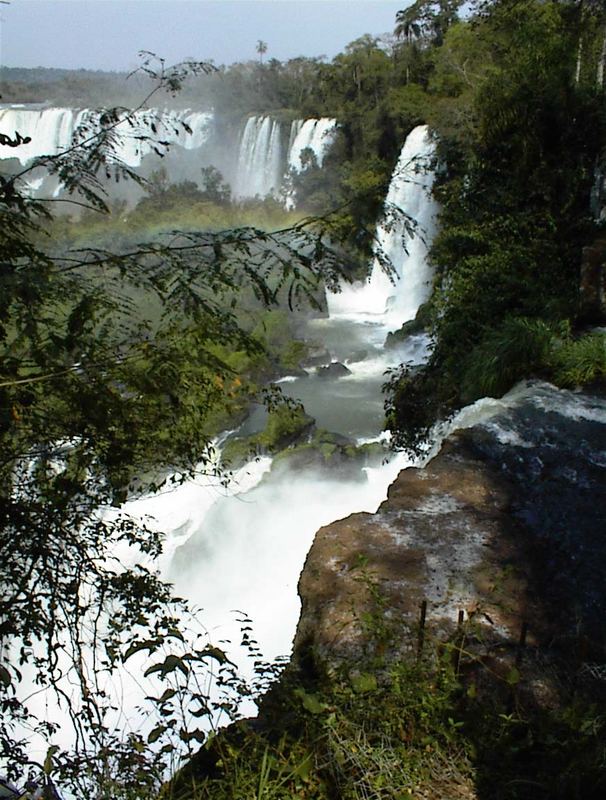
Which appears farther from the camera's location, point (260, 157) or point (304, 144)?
point (260, 157)

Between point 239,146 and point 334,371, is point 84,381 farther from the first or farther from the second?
point 239,146

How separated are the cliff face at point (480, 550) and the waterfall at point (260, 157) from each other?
32991 millimetres

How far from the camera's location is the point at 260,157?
118 feet

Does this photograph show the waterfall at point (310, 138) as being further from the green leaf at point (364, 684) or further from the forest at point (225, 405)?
the green leaf at point (364, 684)

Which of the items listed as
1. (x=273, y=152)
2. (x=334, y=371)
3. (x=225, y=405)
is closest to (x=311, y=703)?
(x=225, y=405)

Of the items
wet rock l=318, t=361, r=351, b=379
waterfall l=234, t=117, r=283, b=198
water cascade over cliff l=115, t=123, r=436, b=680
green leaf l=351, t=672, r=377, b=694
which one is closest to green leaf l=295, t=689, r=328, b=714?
green leaf l=351, t=672, r=377, b=694

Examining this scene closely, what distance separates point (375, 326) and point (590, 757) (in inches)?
806

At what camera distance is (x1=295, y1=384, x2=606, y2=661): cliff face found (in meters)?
2.84

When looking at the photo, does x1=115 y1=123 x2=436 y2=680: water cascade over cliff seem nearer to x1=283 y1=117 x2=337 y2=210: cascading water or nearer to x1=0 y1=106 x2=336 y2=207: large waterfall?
x1=283 y1=117 x2=337 y2=210: cascading water

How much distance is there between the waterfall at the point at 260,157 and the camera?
35375 millimetres

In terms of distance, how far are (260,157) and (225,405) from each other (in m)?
35.1

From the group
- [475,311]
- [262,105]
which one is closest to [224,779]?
[475,311]

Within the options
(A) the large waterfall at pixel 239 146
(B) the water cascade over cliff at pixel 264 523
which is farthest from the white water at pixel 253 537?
(A) the large waterfall at pixel 239 146

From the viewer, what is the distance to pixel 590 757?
2014mm
